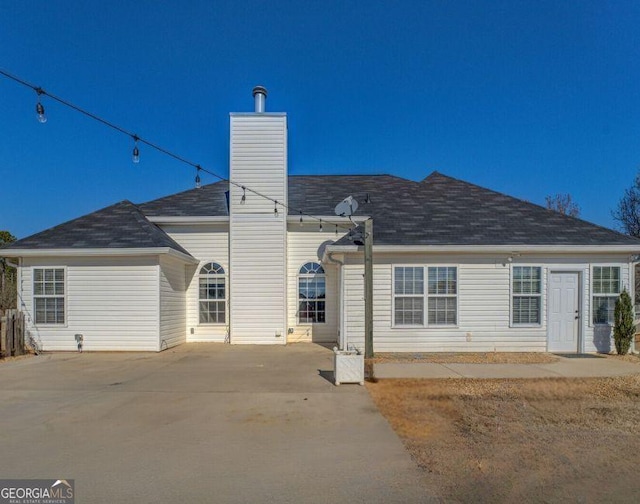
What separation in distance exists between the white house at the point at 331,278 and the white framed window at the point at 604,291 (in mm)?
29

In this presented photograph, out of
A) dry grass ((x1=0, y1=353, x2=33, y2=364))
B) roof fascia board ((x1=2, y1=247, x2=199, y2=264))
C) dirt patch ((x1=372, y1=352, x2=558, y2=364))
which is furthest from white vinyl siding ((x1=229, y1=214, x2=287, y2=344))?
dry grass ((x1=0, y1=353, x2=33, y2=364))

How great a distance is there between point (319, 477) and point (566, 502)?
84.7 inches

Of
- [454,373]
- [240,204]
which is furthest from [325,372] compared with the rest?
[240,204]

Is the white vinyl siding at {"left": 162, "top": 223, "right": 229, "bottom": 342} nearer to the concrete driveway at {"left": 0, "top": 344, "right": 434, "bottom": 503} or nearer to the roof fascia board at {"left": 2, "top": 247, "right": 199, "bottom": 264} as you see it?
the roof fascia board at {"left": 2, "top": 247, "right": 199, "bottom": 264}

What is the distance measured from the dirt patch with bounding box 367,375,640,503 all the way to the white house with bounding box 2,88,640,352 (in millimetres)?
3166

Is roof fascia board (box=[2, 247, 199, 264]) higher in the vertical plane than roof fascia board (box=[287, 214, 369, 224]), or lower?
lower

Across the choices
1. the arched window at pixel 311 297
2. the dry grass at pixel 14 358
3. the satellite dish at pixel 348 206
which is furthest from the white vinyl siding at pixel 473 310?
the dry grass at pixel 14 358

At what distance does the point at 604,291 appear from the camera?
10602 mm

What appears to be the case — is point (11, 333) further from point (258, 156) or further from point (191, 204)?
point (258, 156)

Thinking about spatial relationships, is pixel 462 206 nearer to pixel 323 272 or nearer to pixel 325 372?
pixel 323 272

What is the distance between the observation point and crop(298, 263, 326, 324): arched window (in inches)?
513

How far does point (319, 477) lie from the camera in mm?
3771

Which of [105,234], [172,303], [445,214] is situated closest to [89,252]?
[105,234]

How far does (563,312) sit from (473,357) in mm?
3042
